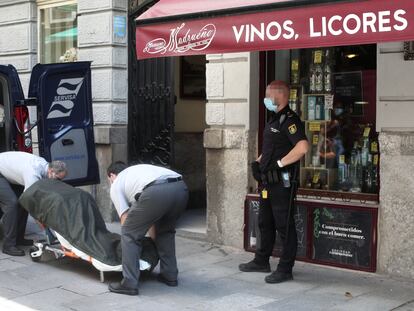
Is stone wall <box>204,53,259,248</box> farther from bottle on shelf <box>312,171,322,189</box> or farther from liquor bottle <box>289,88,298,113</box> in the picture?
bottle on shelf <box>312,171,322,189</box>

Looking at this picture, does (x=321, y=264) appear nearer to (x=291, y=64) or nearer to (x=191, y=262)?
(x=191, y=262)

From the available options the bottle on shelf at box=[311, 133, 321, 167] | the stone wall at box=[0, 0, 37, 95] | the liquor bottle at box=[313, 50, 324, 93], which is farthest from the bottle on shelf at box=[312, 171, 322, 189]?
the stone wall at box=[0, 0, 37, 95]

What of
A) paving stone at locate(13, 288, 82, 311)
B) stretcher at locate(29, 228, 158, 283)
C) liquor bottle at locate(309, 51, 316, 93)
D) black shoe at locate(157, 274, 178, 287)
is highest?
liquor bottle at locate(309, 51, 316, 93)

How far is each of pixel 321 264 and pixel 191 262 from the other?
1.42 m

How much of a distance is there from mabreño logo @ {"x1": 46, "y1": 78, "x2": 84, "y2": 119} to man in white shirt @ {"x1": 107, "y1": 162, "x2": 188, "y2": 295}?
243 cm

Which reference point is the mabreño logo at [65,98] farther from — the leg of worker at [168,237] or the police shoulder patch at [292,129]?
the police shoulder patch at [292,129]

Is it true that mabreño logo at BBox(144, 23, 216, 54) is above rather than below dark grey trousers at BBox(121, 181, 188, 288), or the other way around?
above

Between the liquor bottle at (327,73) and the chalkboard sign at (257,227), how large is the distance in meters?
1.34

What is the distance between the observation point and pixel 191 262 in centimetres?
731

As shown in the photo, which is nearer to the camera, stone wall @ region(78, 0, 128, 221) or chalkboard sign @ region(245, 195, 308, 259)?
chalkboard sign @ region(245, 195, 308, 259)

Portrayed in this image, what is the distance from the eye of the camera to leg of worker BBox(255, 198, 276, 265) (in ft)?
21.4

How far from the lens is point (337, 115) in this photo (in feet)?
23.9

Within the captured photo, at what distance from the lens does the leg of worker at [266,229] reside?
6527 mm

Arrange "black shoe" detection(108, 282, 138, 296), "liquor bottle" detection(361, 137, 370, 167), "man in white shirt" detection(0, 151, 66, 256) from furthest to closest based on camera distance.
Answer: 1. "man in white shirt" detection(0, 151, 66, 256)
2. "liquor bottle" detection(361, 137, 370, 167)
3. "black shoe" detection(108, 282, 138, 296)
